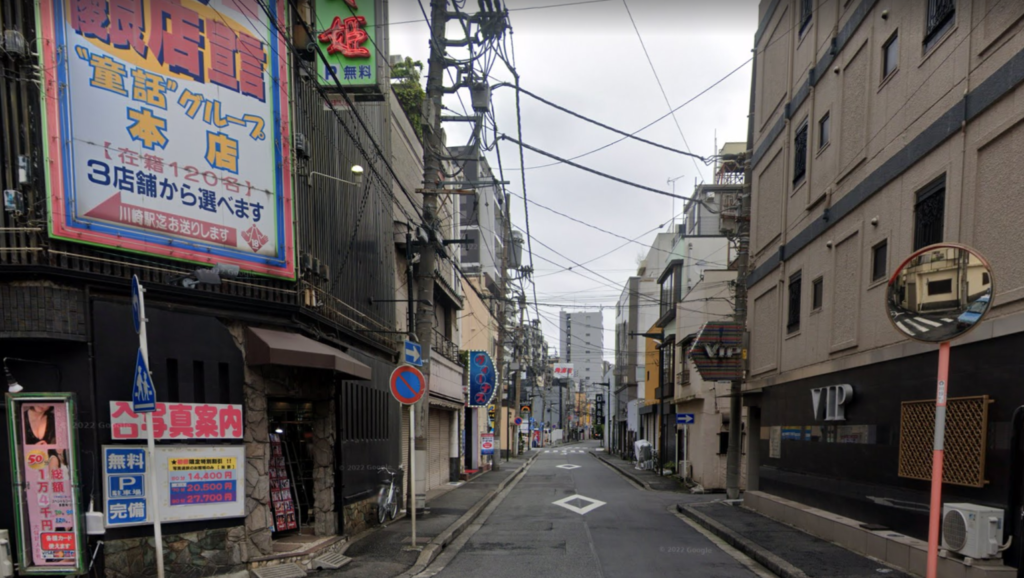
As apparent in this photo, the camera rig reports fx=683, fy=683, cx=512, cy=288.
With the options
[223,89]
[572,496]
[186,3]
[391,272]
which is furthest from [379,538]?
[572,496]

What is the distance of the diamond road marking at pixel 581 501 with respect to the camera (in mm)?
17692

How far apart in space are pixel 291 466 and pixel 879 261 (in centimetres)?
1042

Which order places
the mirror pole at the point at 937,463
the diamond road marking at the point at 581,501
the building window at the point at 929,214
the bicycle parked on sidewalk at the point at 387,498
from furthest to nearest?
the diamond road marking at the point at 581,501 → the bicycle parked on sidewalk at the point at 387,498 → the building window at the point at 929,214 → the mirror pole at the point at 937,463

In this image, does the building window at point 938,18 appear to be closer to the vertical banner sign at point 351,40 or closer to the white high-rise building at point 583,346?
the vertical banner sign at point 351,40

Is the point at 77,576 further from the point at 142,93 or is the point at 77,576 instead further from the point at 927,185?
the point at 927,185

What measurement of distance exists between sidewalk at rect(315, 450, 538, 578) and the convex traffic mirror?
23.6 ft

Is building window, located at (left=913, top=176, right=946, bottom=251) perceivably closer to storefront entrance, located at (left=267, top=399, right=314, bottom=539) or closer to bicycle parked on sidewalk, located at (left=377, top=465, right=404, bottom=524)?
storefront entrance, located at (left=267, top=399, right=314, bottom=539)

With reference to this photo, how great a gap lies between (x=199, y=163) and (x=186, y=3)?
203 centimetres

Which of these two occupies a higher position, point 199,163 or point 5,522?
point 199,163

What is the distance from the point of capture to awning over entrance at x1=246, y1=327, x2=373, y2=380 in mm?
8969

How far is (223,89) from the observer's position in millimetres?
9000

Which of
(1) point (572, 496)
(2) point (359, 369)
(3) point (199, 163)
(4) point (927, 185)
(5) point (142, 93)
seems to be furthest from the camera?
(1) point (572, 496)

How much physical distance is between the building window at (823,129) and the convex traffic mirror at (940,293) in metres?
8.52

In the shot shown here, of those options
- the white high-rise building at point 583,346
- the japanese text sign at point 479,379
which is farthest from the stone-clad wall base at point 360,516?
the white high-rise building at point 583,346
